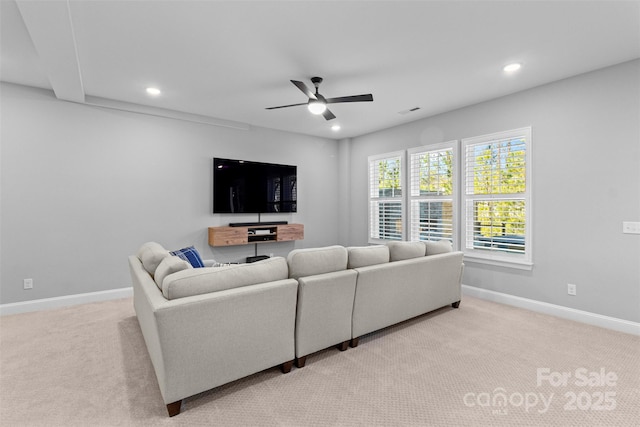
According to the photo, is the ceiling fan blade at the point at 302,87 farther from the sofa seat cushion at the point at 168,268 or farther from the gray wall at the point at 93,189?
the gray wall at the point at 93,189

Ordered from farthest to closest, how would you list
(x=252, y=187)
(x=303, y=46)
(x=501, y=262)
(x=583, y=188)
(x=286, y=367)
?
(x=252, y=187)
(x=501, y=262)
(x=583, y=188)
(x=303, y=46)
(x=286, y=367)

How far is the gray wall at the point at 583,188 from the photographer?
3014 millimetres

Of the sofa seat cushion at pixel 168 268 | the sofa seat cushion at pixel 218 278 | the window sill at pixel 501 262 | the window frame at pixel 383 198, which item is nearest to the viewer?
the sofa seat cushion at pixel 218 278

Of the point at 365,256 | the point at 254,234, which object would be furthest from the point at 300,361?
the point at 254,234

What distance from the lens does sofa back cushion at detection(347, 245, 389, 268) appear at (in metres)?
2.70

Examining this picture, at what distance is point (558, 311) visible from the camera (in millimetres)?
3445

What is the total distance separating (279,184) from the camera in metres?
5.56

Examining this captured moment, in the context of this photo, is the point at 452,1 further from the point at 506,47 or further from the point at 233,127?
the point at 233,127

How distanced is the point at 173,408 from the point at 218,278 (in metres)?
0.78

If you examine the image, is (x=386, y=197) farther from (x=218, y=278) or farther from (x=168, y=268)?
(x=168, y=268)

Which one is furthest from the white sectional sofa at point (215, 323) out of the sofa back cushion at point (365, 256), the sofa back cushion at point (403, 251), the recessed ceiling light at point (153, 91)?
the recessed ceiling light at point (153, 91)

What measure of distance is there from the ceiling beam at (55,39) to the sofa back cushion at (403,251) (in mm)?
3157

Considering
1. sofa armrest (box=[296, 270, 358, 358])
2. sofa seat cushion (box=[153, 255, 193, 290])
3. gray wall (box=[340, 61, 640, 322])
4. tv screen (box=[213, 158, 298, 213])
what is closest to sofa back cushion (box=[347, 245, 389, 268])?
sofa armrest (box=[296, 270, 358, 358])

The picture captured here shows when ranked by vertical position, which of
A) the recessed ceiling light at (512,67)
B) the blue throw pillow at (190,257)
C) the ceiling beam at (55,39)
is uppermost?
the recessed ceiling light at (512,67)
